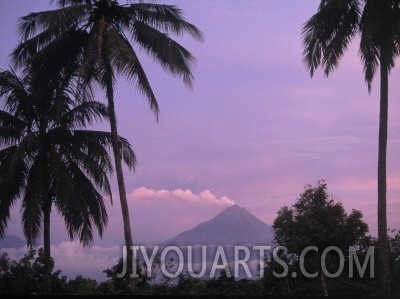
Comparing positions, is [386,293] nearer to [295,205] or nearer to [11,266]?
[295,205]

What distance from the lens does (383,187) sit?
667 inches

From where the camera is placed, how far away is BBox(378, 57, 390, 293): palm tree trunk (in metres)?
16.3

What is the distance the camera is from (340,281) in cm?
2136

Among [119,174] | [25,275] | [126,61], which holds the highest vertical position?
[126,61]

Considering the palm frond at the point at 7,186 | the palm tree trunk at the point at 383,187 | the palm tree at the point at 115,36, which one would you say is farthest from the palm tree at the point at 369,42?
the palm frond at the point at 7,186

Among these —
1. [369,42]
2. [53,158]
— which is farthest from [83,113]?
[369,42]

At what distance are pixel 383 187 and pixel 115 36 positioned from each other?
31.1 feet

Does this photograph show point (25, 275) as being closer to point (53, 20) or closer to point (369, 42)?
point (53, 20)

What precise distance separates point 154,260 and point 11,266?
23.1ft

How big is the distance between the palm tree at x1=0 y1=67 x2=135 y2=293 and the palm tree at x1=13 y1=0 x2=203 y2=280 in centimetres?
116

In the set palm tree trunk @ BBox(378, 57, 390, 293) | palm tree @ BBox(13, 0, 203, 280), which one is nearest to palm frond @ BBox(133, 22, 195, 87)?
palm tree @ BBox(13, 0, 203, 280)

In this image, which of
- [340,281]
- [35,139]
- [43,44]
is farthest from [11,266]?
[340,281]

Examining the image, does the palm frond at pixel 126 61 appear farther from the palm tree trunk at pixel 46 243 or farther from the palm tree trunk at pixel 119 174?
the palm tree trunk at pixel 46 243

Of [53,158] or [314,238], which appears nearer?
[53,158]
